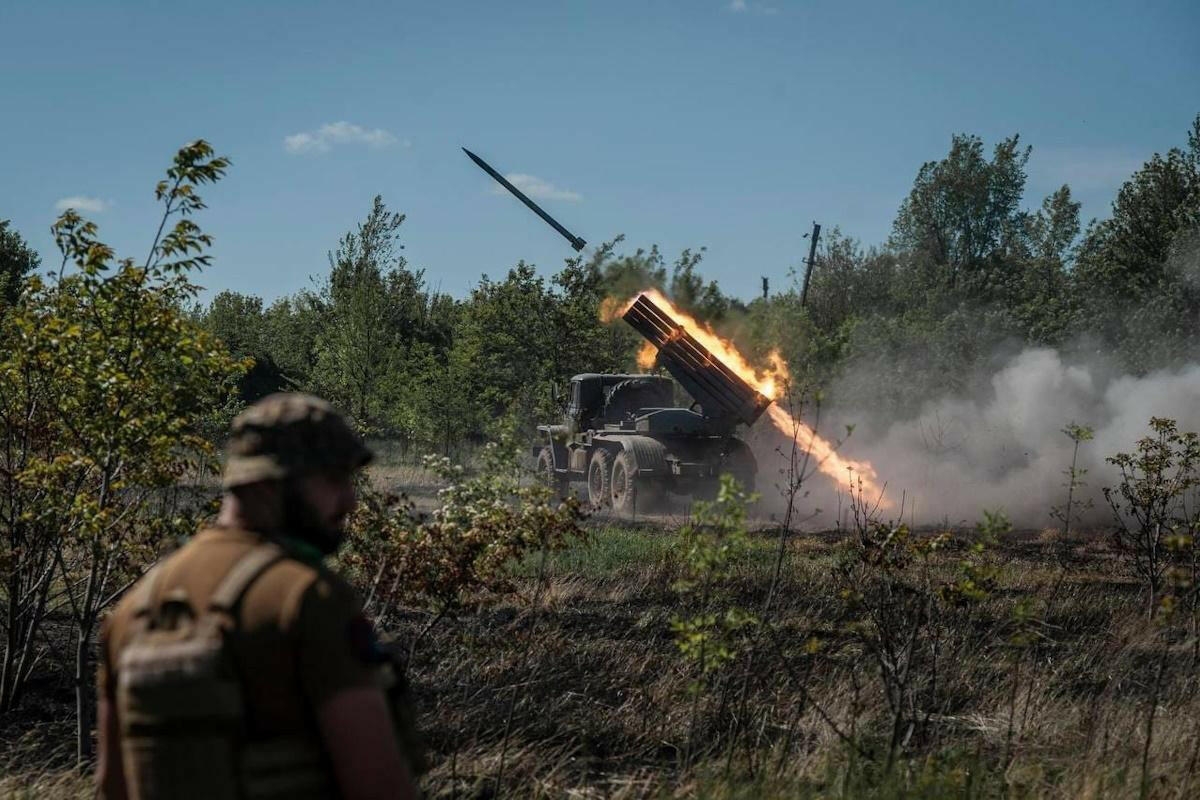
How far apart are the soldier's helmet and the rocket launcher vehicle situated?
17.1 m

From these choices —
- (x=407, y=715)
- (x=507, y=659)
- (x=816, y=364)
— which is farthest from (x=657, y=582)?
(x=816, y=364)

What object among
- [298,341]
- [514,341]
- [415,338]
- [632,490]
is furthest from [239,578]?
[298,341]

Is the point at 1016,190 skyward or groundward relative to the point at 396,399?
skyward

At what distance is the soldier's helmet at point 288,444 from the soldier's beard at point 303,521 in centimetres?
4

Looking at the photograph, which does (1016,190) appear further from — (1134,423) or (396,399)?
(396,399)

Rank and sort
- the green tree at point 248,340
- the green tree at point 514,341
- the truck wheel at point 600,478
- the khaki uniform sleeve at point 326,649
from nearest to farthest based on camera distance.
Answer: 1. the khaki uniform sleeve at point 326,649
2. the truck wheel at point 600,478
3. the green tree at point 514,341
4. the green tree at point 248,340

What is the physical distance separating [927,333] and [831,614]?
22.8m

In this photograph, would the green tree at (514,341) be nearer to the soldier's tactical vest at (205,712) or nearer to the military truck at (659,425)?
the military truck at (659,425)

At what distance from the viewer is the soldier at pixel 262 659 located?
2.02 meters

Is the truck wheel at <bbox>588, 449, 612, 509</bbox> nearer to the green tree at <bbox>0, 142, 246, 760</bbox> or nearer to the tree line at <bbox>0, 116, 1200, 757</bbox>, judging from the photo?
the tree line at <bbox>0, 116, 1200, 757</bbox>

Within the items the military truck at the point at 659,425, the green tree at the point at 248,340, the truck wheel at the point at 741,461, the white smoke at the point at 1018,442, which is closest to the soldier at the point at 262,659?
the military truck at the point at 659,425

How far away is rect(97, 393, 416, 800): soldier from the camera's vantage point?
202 centimetres

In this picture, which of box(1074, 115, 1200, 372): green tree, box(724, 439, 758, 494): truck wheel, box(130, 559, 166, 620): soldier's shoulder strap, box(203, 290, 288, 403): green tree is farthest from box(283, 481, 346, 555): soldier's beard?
box(203, 290, 288, 403): green tree

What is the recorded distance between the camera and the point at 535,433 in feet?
90.1
